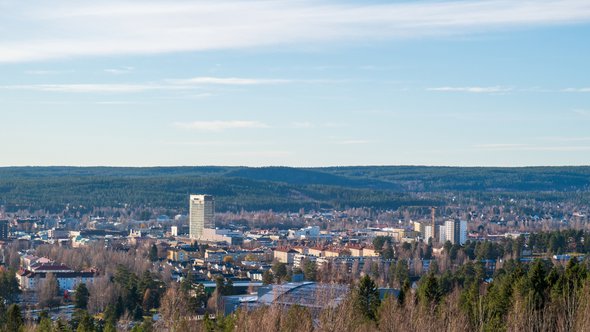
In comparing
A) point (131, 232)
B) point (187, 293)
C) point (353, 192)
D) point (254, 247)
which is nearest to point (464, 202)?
point (353, 192)

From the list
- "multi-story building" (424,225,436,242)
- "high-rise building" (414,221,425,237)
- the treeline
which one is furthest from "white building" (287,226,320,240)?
the treeline

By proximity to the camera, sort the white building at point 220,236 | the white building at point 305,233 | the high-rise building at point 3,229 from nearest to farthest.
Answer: the white building at point 220,236, the high-rise building at point 3,229, the white building at point 305,233

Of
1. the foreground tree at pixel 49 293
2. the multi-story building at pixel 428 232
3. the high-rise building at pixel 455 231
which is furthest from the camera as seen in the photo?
the multi-story building at pixel 428 232

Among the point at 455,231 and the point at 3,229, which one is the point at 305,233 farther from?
the point at 3,229

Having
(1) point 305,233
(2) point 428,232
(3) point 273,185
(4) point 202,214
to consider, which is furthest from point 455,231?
(3) point 273,185

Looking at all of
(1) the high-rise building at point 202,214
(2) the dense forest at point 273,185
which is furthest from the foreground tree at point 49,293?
(2) the dense forest at point 273,185

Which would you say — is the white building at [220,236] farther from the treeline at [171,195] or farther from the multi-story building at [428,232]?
the treeline at [171,195]

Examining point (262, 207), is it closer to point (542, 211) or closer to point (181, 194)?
point (181, 194)

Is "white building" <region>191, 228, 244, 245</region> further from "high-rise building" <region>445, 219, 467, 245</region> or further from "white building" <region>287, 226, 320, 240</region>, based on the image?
"high-rise building" <region>445, 219, 467, 245</region>
